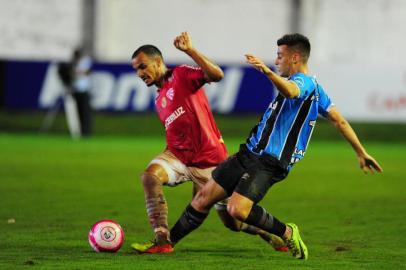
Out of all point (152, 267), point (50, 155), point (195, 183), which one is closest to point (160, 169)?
point (195, 183)

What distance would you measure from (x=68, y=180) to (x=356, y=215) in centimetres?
544

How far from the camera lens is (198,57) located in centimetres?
855

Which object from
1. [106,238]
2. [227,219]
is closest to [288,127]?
[227,219]

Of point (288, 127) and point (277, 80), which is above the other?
point (277, 80)

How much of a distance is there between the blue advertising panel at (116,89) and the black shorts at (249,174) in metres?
17.5

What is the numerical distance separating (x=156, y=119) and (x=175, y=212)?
15.7 metres

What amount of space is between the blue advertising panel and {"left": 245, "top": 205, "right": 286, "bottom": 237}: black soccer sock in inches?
690

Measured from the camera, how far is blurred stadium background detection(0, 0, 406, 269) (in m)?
10.4

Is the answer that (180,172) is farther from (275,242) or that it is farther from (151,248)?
(275,242)

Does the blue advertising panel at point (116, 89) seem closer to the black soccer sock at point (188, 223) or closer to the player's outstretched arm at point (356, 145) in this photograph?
the black soccer sock at point (188, 223)

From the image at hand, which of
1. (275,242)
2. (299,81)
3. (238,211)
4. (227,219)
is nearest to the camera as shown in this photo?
(299,81)

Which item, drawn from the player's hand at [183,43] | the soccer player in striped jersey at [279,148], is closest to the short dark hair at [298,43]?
the soccer player in striped jersey at [279,148]

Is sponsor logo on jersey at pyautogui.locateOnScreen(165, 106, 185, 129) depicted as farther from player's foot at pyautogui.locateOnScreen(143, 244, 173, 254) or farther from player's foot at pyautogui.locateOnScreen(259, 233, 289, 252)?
player's foot at pyautogui.locateOnScreen(259, 233, 289, 252)

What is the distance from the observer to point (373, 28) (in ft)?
110
